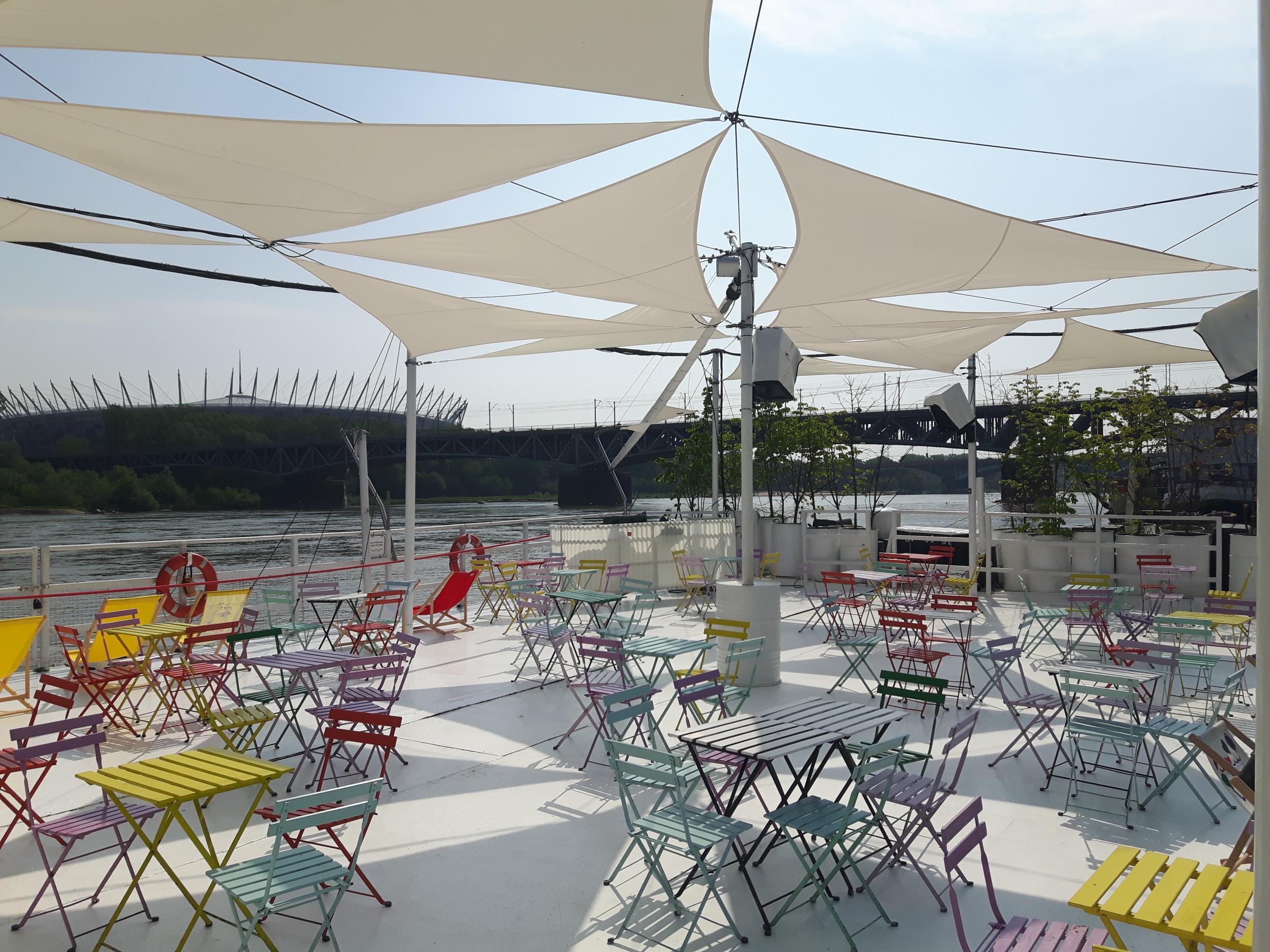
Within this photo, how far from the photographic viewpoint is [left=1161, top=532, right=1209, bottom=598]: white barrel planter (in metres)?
12.3

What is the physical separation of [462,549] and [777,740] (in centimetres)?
832

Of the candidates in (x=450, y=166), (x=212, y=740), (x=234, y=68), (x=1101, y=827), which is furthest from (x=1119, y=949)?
(x=234, y=68)

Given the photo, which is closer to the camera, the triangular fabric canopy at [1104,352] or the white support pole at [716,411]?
the triangular fabric canopy at [1104,352]

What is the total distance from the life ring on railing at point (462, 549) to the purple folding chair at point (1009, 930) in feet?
28.0

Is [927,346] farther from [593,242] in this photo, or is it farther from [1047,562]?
[593,242]

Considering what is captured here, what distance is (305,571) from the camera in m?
10.4

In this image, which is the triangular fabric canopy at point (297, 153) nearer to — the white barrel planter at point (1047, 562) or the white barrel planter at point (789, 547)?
the white barrel planter at point (789, 547)

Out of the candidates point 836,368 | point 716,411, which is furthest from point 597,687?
point 836,368

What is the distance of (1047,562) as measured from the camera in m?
13.4

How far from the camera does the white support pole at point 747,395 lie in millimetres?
7660

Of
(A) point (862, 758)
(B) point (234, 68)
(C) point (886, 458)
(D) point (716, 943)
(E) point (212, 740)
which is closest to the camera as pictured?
(D) point (716, 943)

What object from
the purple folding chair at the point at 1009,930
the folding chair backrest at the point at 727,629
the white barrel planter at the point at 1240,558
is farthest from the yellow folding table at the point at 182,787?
the white barrel planter at the point at 1240,558

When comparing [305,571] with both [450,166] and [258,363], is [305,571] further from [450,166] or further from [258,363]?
[258,363]

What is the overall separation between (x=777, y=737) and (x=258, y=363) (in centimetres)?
3802
